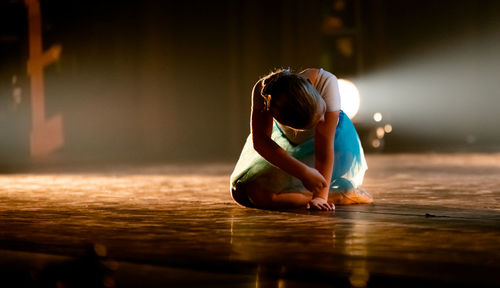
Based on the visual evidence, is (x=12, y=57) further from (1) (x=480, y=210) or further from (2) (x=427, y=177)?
(1) (x=480, y=210)

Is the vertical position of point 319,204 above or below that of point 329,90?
below

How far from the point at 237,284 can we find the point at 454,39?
10910 mm

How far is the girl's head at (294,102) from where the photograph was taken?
2.55 m

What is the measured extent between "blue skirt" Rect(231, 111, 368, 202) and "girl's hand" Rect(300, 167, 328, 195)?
265 millimetres

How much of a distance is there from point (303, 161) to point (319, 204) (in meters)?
0.24

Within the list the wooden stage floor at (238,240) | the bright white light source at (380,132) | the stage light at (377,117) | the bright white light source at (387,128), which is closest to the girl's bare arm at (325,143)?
the wooden stage floor at (238,240)

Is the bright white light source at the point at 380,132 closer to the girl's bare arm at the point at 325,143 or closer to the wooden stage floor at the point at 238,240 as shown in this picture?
the wooden stage floor at the point at 238,240

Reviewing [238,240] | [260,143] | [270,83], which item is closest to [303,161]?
[260,143]

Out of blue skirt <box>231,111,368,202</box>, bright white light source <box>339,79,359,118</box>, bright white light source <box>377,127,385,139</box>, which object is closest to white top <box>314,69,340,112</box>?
blue skirt <box>231,111,368,202</box>

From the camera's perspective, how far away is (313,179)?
2861 mm

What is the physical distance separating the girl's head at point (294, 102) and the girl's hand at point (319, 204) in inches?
18.5

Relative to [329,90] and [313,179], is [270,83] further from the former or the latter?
[313,179]

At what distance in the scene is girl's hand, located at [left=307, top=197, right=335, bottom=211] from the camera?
3.01 metres

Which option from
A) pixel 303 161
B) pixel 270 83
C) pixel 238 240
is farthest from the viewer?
pixel 303 161
